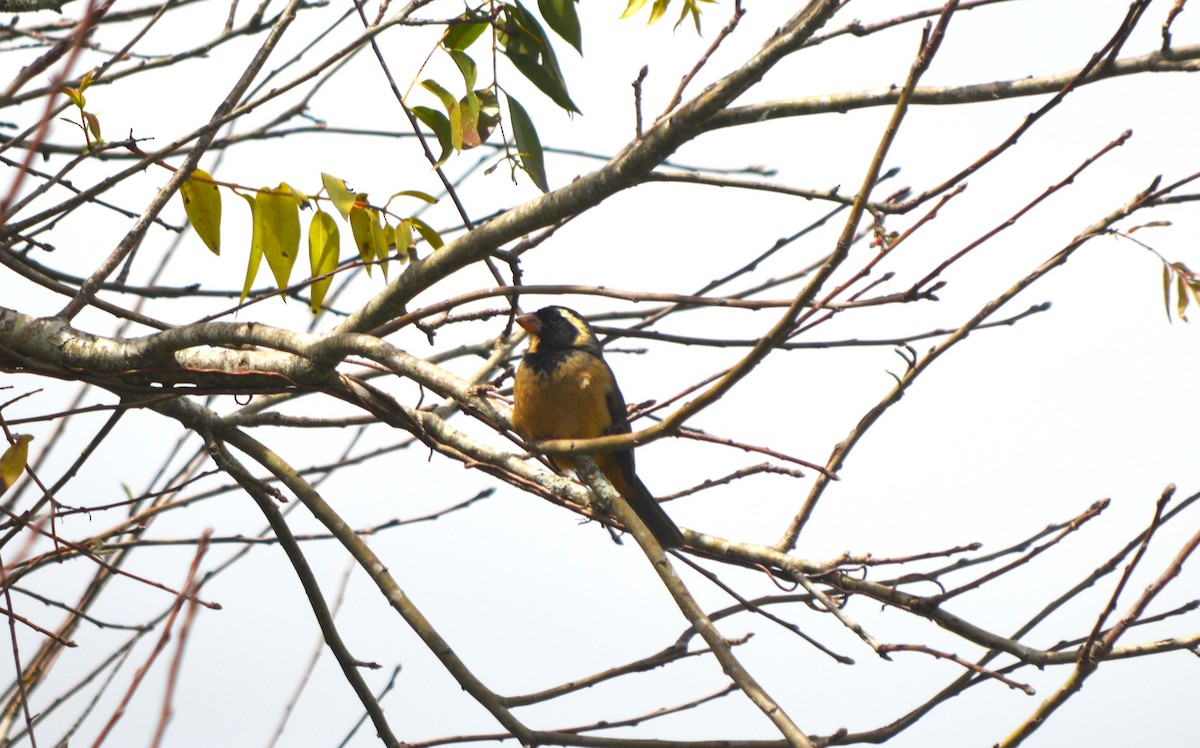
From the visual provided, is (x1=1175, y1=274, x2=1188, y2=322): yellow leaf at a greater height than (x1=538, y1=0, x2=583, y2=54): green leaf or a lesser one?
lesser

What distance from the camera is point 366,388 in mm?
2895

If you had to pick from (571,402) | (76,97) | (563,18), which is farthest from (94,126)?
(571,402)

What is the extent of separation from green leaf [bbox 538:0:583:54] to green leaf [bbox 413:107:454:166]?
381 mm

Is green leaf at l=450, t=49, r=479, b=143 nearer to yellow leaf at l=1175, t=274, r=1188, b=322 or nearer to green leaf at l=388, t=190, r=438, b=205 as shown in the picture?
green leaf at l=388, t=190, r=438, b=205

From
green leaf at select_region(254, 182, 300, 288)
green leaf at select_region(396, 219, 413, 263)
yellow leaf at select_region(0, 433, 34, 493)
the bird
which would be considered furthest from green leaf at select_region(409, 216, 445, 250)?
the bird

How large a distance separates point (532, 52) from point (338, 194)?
2.33ft

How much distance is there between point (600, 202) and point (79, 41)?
4.50 ft

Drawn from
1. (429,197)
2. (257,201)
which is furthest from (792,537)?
(257,201)

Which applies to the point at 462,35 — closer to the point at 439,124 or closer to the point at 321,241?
the point at 439,124

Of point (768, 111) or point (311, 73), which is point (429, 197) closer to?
point (311, 73)

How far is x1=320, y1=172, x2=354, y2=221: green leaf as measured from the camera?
2.56 meters

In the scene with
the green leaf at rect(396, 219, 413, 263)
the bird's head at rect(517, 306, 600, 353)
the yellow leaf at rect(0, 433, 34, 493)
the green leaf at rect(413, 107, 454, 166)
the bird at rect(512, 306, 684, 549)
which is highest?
the bird's head at rect(517, 306, 600, 353)

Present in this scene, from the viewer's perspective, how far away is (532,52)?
2.91 m

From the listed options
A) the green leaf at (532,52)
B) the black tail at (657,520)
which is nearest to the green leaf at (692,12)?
the green leaf at (532,52)
